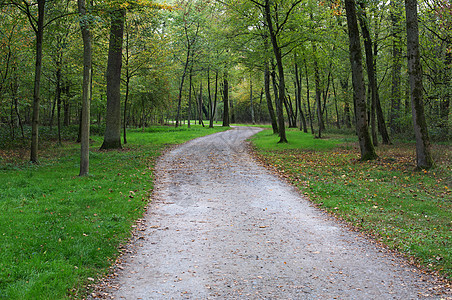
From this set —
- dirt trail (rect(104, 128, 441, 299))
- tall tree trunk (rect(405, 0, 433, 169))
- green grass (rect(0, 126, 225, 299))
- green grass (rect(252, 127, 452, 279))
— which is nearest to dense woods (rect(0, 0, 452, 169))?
→ tall tree trunk (rect(405, 0, 433, 169))

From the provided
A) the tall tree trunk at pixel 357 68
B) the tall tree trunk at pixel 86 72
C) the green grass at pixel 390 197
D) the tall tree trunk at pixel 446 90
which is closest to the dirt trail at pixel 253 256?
the green grass at pixel 390 197

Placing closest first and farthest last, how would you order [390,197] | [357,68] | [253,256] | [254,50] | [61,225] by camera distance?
[253,256]
[61,225]
[390,197]
[357,68]
[254,50]

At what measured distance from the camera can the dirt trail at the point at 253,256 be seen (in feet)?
12.9

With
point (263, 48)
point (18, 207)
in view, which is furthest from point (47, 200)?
point (263, 48)

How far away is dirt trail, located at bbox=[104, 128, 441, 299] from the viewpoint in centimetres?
394

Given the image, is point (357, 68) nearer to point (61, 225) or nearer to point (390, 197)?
point (390, 197)

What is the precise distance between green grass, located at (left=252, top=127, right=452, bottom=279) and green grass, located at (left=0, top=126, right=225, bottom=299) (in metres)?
4.86

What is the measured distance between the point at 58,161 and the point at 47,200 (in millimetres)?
7183

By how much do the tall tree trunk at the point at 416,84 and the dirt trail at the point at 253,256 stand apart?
5.32 metres

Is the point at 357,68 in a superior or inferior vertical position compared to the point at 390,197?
superior

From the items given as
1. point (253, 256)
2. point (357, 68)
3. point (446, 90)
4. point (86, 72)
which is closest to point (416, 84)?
point (357, 68)

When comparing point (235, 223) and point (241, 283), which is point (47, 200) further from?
point (241, 283)

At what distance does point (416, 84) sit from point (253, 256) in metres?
9.13

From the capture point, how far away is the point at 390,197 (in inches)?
313
